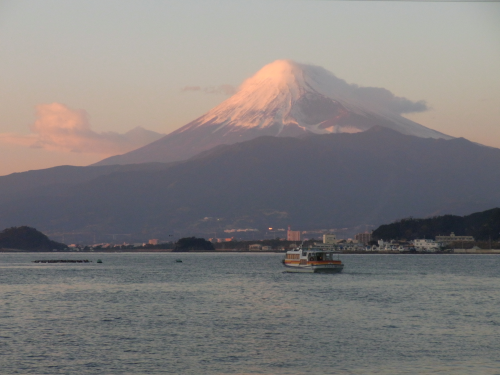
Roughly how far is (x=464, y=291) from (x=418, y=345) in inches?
1472

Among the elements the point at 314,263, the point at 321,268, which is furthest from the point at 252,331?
the point at 314,263

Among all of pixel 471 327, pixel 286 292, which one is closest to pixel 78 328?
pixel 471 327

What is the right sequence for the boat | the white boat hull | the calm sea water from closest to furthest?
the calm sea water → the white boat hull → the boat

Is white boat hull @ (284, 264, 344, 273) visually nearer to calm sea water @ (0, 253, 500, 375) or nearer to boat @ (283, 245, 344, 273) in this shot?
boat @ (283, 245, 344, 273)

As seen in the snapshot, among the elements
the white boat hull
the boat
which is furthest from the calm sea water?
the boat

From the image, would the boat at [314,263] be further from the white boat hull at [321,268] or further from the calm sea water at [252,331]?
the calm sea water at [252,331]

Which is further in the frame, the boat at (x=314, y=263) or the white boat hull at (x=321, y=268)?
the boat at (x=314, y=263)

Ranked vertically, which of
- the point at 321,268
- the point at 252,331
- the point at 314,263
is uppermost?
the point at 314,263

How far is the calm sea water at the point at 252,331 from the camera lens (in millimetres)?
36500

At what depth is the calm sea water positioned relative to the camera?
3650 cm

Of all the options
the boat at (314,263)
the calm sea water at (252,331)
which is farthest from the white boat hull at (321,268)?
the calm sea water at (252,331)

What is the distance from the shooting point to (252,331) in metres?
47.2

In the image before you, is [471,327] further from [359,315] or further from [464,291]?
[464,291]

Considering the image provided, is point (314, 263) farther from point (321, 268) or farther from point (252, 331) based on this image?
point (252, 331)
